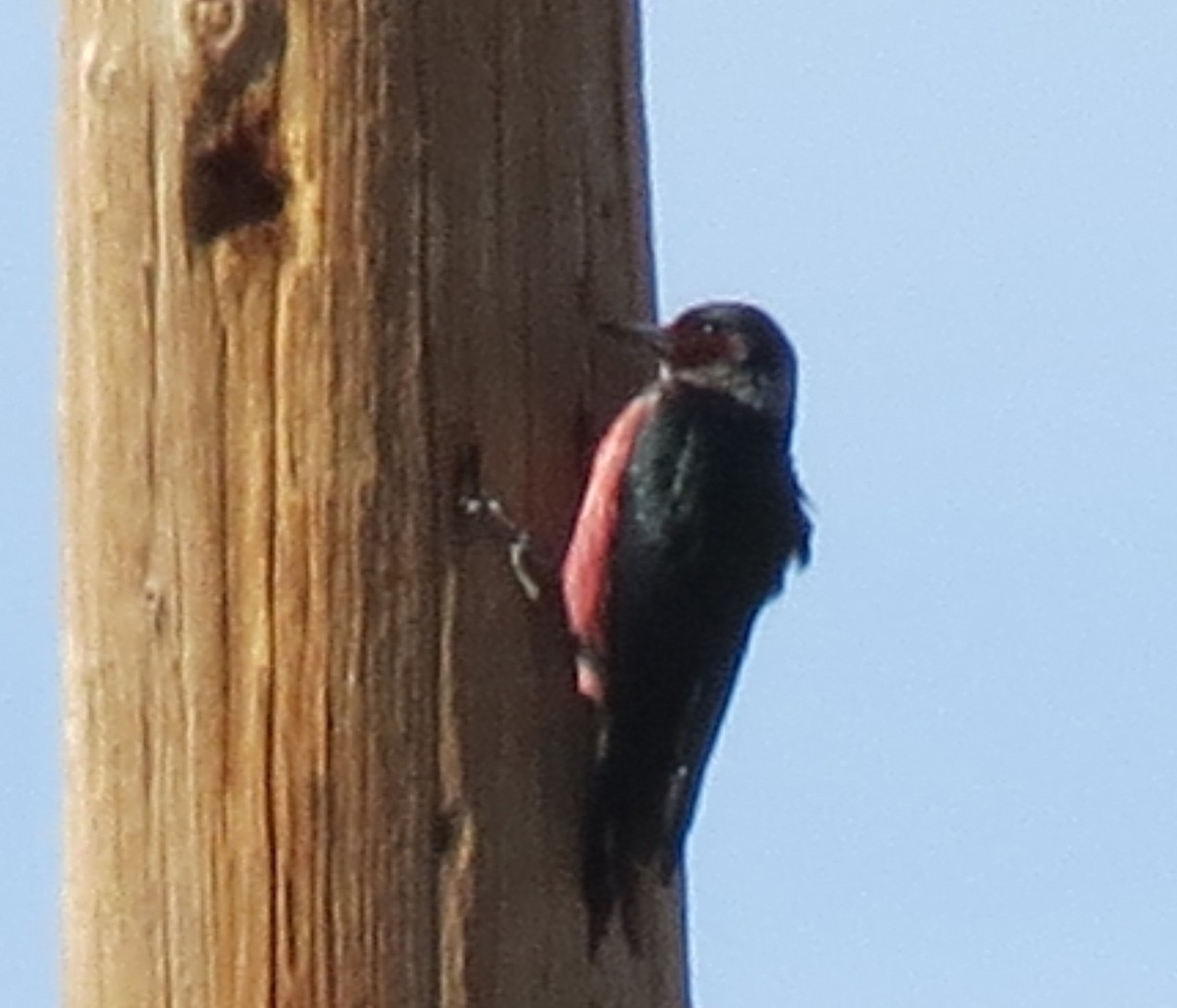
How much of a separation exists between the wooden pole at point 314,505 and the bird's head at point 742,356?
65 centimetres

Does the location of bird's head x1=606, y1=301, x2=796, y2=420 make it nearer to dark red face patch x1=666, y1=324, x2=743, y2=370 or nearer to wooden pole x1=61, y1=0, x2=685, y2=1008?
dark red face patch x1=666, y1=324, x2=743, y2=370

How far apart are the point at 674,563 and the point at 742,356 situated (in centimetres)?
51

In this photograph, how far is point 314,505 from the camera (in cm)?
421

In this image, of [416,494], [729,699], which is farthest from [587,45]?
[729,699]

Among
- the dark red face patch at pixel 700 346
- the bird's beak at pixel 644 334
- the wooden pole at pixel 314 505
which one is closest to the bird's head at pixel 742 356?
the dark red face patch at pixel 700 346

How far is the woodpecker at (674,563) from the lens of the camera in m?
4.57

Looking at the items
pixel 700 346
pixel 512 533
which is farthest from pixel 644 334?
pixel 512 533

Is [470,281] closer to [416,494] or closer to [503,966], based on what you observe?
[416,494]

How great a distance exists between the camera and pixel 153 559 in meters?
4.23

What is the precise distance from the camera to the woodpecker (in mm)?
4570

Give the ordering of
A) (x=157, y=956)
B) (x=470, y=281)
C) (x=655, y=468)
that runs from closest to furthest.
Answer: (x=157, y=956) < (x=470, y=281) < (x=655, y=468)

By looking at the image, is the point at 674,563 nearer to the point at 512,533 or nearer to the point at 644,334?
the point at 644,334

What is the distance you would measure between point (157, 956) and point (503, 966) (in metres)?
0.46

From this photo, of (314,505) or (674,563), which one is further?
(674,563)
